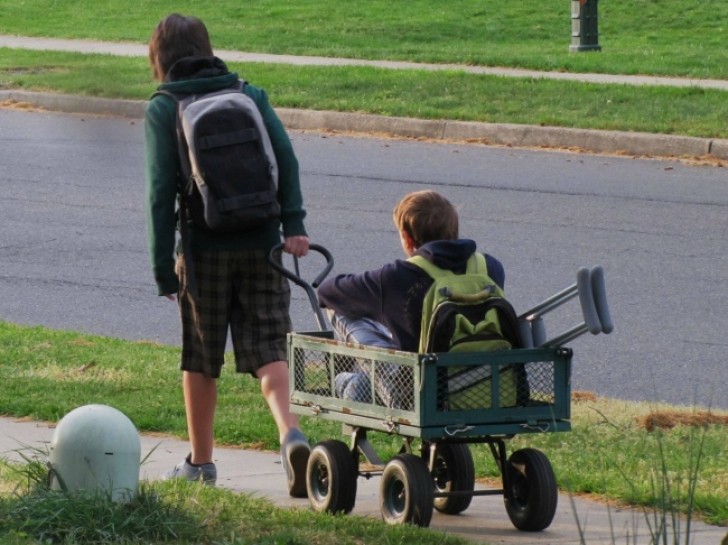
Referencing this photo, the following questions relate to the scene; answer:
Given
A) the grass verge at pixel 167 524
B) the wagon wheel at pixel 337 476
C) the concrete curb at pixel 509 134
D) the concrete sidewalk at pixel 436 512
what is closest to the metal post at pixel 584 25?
the concrete curb at pixel 509 134

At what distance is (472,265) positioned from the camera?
4816 mm

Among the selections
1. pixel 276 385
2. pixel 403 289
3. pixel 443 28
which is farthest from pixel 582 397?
pixel 443 28

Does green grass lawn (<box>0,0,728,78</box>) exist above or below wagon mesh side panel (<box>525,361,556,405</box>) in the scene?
above

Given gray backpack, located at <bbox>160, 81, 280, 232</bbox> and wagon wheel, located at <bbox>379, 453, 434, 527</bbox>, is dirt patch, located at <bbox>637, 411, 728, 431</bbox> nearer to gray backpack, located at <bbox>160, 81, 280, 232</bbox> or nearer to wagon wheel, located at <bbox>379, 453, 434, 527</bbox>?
wagon wheel, located at <bbox>379, 453, 434, 527</bbox>

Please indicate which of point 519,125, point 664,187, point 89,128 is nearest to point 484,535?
point 89,128

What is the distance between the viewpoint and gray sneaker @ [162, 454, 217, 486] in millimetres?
5367

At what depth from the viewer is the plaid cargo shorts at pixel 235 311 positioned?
5.30 metres

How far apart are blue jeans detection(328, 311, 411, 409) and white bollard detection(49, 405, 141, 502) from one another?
703 mm

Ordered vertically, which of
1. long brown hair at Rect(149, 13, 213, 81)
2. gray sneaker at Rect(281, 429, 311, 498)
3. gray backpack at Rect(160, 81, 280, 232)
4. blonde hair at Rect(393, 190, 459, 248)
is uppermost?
long brown hair at Rect(149, 13, 213, 81)

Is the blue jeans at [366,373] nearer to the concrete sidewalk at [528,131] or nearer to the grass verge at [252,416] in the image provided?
the grass verge at [252,416]

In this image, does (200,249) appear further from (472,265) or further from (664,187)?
(664,187)

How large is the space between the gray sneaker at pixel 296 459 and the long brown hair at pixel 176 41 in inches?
52.0

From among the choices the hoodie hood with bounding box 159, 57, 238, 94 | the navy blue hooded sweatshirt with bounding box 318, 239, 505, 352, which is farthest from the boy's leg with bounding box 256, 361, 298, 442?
the hoodie hood with bounding box 159, 57, 238, 94

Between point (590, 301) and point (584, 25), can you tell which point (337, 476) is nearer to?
point (590, 301)
